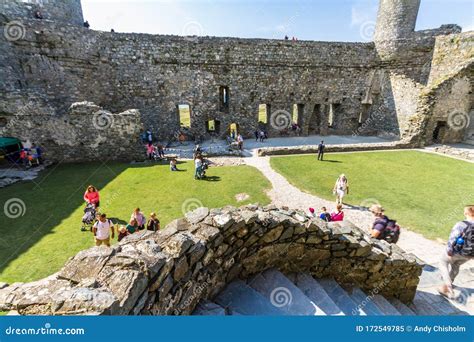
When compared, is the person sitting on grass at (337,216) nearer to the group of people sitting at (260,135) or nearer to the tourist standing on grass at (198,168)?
the tourist standing on grass at (198,168)

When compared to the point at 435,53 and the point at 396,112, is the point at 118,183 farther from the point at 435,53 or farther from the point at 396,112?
the point at 435,53

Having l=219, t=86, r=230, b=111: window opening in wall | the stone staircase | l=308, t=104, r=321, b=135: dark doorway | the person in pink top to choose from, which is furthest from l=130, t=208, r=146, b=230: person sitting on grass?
l=308, t=104, r=321, b=135: dark doorway

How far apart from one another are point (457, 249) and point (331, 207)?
4310 mm

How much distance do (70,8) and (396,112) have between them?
92.8ft

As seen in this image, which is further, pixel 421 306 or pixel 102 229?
pixel 102 229

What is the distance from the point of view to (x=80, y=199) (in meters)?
9.23

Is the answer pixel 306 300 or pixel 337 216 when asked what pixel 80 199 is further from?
pixel 337 216

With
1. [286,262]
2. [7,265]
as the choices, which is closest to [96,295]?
[286,262]

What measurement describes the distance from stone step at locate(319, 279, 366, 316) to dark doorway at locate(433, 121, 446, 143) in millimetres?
20063

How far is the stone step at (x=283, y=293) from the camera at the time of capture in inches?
137

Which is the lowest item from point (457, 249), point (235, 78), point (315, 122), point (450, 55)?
point (457, 249)

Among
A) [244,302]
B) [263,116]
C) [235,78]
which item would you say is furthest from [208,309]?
[263,116]

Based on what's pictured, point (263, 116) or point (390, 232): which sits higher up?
point (263, 116)

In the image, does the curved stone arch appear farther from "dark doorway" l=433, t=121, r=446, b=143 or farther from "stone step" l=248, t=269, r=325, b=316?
"dark doorway" l=433, t=121, r=446, b=143
